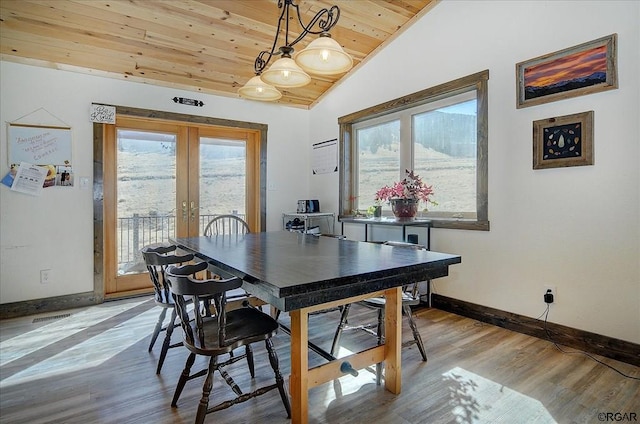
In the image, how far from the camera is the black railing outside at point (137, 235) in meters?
3.79

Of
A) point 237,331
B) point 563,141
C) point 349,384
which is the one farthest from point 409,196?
point 237,331

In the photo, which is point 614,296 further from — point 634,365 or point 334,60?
point 334,60

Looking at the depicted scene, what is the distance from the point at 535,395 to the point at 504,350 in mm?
553

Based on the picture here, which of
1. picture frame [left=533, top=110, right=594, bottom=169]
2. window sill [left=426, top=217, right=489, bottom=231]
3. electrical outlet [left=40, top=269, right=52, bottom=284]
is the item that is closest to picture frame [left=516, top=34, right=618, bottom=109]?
picture frame [left=533, top=110, right=594, bottom=169]

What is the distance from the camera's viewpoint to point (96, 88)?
11.4 feet

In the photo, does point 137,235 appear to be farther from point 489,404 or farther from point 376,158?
point 489,404

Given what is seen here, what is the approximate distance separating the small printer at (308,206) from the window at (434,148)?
380 millimetres

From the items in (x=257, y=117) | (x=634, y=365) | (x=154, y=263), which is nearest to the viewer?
(x=154, y=263)

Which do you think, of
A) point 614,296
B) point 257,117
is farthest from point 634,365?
point 257,117

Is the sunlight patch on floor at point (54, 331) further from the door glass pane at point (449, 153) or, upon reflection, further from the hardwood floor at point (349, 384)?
the door glass pane at point (449, 153)

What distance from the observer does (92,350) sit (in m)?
2.43

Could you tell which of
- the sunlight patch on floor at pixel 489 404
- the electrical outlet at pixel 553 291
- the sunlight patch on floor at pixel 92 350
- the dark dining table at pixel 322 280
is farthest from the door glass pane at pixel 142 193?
the electrical outlet at pixel 553 291

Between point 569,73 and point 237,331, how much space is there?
272 centimetres

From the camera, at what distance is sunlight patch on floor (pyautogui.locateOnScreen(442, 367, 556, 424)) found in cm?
162
